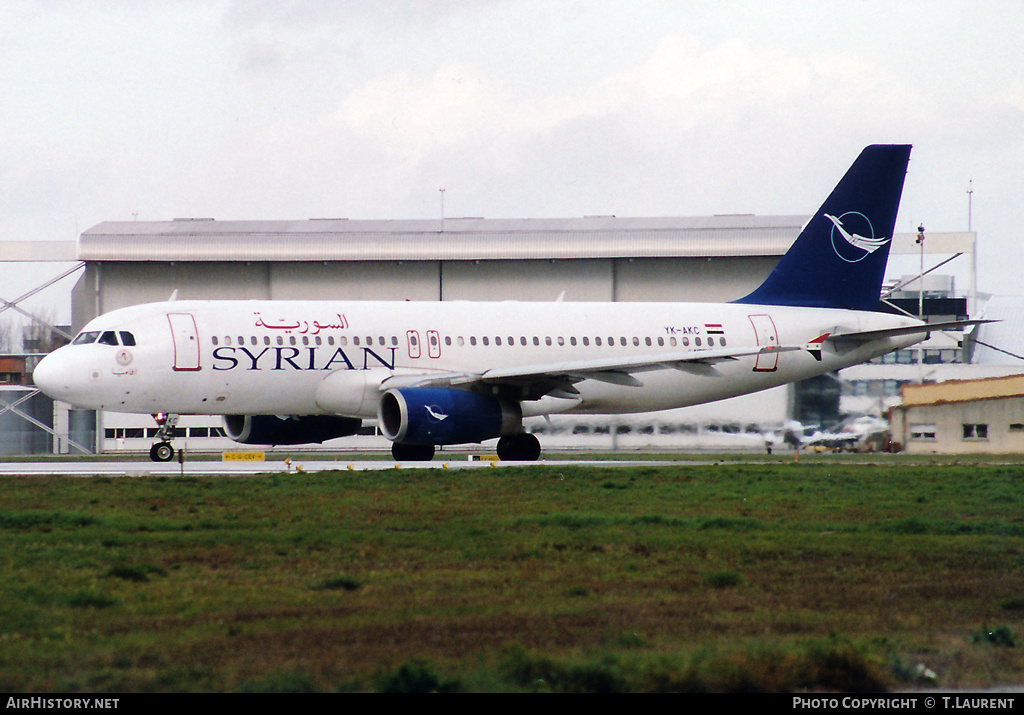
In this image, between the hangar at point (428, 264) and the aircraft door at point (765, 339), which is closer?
the aircraft door at point (765, 339)

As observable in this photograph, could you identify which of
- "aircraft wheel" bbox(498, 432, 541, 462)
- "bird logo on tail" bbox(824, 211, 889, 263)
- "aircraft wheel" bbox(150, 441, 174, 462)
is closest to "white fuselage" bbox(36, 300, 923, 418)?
"aircraft wheel" bbox(498, 432, 541, 462)

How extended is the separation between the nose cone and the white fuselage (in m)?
0.03

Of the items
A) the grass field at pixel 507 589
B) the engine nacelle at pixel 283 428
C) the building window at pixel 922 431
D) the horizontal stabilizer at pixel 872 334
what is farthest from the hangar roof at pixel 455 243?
the grass field at pixel 507 589

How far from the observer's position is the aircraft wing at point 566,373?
95.8ft

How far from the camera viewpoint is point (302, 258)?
52406 millimetres

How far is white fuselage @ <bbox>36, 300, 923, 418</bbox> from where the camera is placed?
94.1 feet

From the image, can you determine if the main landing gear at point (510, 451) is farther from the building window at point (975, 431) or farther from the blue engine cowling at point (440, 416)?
the building window at point (975, 431)

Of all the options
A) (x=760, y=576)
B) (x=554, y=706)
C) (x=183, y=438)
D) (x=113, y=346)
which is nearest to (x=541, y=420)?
(x=113, y=346)

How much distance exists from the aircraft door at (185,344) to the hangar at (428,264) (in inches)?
925

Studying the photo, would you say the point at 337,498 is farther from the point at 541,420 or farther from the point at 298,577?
the point at 541,420

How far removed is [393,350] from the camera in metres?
31.0

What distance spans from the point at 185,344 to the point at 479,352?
7394mm

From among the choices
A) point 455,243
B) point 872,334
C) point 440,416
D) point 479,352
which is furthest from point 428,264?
point 440,416

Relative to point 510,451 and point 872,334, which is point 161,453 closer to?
point 510,451
